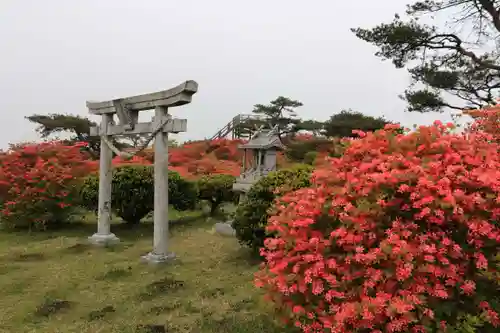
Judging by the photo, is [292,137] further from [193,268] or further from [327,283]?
[327,283]

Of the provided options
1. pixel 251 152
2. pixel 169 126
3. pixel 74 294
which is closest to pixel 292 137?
pixel 251 152

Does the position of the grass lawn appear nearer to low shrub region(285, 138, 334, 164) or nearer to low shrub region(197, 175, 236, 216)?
low shrub region(197, 175, 236, 216)

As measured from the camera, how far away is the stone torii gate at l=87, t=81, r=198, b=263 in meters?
7.18

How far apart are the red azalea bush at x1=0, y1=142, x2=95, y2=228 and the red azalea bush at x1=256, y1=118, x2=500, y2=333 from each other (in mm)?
8675

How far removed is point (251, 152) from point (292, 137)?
70.3 ft

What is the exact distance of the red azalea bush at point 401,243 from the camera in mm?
2746

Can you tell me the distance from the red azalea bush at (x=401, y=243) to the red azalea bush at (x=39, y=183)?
8.67 meters

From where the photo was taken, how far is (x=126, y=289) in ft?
19.5

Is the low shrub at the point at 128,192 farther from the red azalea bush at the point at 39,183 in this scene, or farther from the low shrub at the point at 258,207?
the low shrub at the point at 258,207

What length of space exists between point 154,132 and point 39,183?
4.62 meters

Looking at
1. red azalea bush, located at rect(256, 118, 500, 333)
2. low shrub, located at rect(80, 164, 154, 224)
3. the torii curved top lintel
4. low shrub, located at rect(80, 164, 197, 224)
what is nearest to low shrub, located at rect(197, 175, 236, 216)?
low shrub, located at rect(80, 164, 197, 224)

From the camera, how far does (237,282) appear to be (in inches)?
243

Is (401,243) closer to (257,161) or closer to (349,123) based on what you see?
(257,161)

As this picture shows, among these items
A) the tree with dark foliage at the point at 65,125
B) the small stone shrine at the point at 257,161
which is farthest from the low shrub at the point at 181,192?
the tree with dark foliage at the point at 65,125
